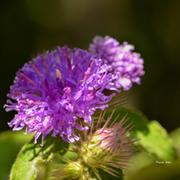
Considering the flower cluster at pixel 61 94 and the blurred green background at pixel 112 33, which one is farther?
the blurred green background at pixel 112 33

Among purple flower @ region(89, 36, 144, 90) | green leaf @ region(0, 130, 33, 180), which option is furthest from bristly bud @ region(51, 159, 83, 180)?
purple flower @ region(89, 36, 144, 90)

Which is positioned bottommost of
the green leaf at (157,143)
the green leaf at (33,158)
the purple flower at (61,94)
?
the green leaf at (157,143)

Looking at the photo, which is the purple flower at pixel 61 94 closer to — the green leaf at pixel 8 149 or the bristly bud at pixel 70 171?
the bristly bud at pixel 70 171

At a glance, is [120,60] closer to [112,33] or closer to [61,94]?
[61,94]

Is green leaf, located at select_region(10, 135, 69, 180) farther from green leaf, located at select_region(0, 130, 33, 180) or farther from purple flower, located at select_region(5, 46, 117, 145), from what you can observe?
green leaf, located at select_region(0, 130, 33, 180)

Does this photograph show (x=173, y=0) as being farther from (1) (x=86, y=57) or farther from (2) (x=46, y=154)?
(2) (x=46, y=154)

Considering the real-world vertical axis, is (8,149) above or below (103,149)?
above

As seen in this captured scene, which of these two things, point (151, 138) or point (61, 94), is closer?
point (61, 94)

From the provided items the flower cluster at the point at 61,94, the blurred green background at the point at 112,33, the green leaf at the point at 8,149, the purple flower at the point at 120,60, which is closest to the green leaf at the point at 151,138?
the purple flower at the point at 120,60

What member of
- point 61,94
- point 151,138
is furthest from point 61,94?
point 151,138
